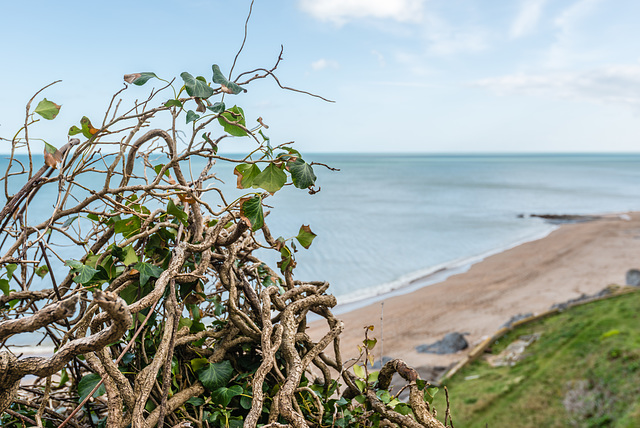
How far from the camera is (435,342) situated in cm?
1027

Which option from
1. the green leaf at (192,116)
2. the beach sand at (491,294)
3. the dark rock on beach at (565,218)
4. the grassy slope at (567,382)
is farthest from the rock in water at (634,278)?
the dark rock on beach at (565,218)

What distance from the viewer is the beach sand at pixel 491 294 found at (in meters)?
10.7

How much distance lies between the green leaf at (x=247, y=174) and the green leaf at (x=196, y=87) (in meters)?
0.19

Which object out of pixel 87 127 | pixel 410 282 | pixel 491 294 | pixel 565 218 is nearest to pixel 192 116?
pixel 87 127

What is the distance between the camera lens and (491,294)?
14.2 m

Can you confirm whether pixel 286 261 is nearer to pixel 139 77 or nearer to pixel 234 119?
pixel 234 119

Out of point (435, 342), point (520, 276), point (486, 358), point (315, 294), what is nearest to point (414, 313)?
point (435, 342)

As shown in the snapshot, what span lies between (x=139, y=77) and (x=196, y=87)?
0.17 meters

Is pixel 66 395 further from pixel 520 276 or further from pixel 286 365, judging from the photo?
pixel 520 276

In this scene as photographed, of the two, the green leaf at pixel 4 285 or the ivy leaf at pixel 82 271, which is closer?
the ivy leaf at pixel 82 271

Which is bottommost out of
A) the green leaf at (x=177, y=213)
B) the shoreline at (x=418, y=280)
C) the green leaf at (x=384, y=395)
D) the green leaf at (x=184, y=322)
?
the shoreline at (x=418, y=280)

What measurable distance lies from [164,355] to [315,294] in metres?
0.47

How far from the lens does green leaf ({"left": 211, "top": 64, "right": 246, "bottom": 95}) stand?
1.16 meters

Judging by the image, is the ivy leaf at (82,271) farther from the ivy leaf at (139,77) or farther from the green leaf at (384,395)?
the green leaf at (384,395)
